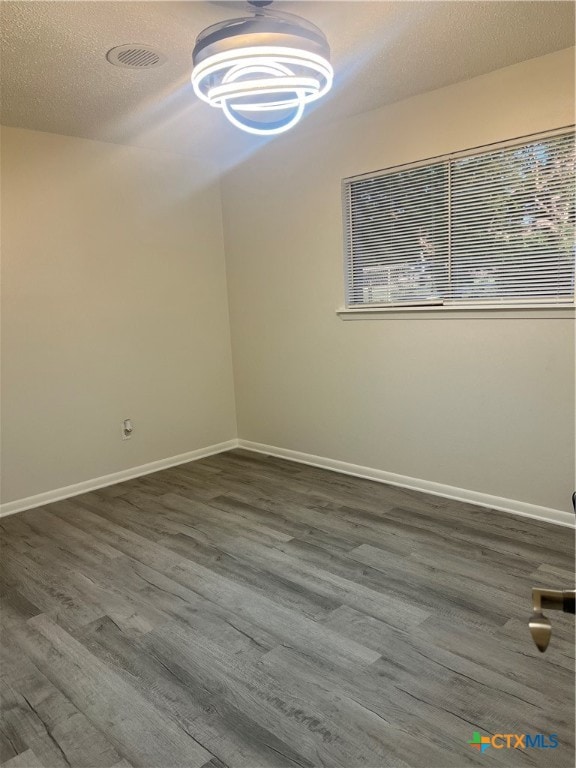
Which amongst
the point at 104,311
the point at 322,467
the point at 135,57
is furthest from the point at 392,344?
the point at 135,57

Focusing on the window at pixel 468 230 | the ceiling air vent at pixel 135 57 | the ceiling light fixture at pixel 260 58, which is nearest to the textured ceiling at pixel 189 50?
the ceiling air vent at pixel 135 57

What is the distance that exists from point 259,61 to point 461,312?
190 cm

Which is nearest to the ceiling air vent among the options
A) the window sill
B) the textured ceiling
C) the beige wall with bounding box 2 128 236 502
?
the textured ceiling

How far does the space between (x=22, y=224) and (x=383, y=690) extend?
134 inches

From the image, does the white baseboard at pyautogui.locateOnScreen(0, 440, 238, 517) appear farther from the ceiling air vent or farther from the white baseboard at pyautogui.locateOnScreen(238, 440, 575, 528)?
the ceiling air vent

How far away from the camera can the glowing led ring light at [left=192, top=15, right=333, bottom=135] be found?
211 centimetres

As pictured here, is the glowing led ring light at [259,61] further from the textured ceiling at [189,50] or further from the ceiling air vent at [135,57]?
the ceiling air vent at [135,57]

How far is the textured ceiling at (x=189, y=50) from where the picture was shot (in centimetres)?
233

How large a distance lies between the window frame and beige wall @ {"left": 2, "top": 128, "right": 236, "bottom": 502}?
136 centimetres

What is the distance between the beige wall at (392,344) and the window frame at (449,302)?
0.13 ft

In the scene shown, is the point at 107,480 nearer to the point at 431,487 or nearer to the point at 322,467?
the point at 322,467

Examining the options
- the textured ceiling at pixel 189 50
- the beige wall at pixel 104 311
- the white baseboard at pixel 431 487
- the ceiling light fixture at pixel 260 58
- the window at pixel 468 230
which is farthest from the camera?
the beige wall at pixel 104 311

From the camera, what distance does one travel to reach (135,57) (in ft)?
8.82

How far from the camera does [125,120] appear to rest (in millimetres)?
3629
